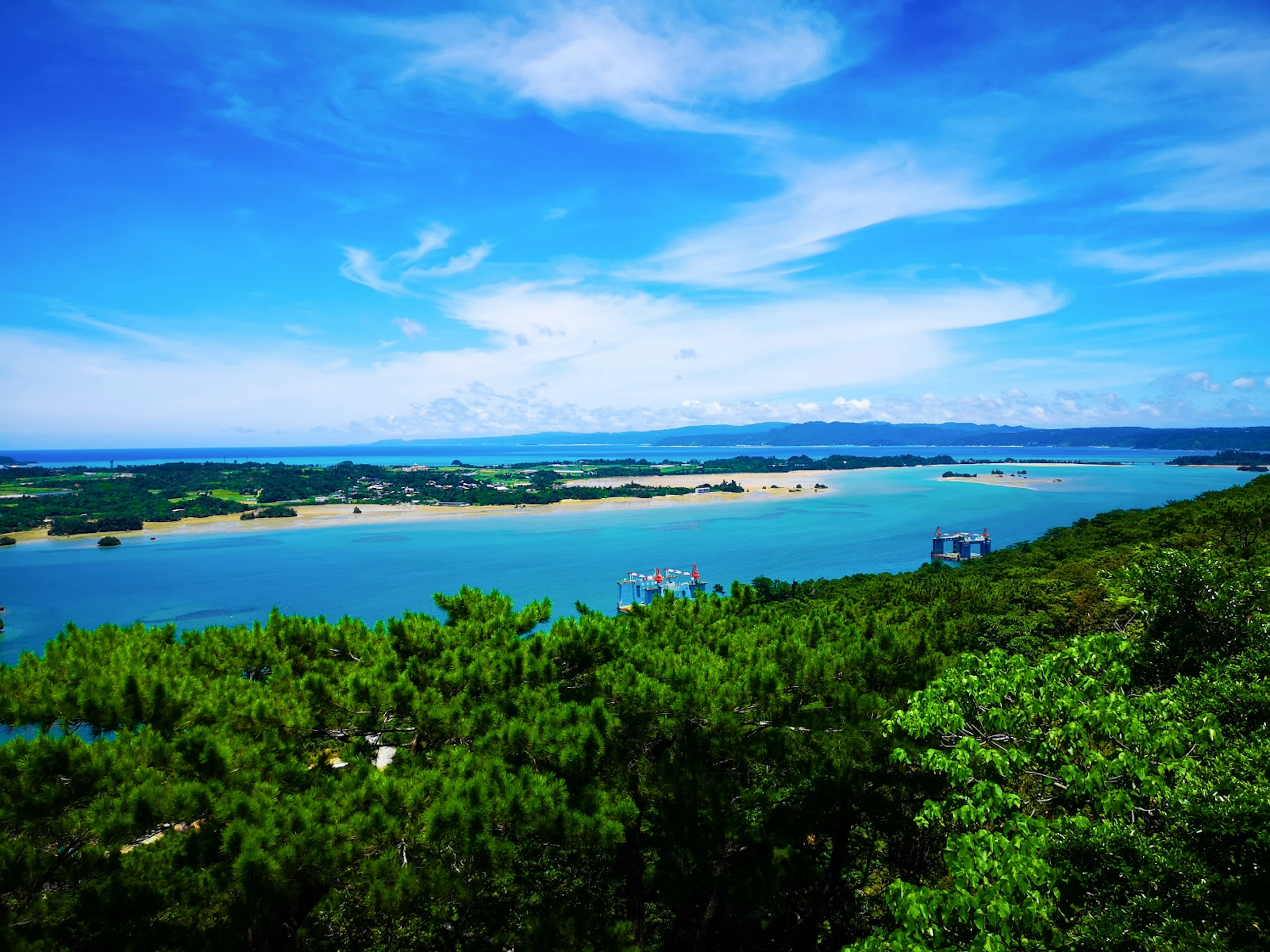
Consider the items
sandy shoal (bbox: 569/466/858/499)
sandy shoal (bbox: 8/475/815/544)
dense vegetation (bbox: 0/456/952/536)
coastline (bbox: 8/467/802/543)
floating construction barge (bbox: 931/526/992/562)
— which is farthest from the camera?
sandy shoal (bbox: 569/466/858/499)

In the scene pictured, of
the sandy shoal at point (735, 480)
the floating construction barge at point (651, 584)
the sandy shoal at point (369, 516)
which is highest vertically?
the sandy shoal at point (735, 480)

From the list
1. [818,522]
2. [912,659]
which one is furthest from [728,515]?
[912,659]

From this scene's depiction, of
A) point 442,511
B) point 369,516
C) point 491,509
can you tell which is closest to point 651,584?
point 491,509

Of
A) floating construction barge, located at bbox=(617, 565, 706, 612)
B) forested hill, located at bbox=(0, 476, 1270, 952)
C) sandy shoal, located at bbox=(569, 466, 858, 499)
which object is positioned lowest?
floating construction barge, located at bbox=(617, 565, 706, 612)

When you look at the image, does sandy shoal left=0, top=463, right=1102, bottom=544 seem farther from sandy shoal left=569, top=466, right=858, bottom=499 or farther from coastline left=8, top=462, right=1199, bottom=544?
sandy shoal left=569, top=466, right=858, bottom=499

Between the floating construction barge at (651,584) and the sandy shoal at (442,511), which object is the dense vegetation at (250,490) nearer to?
the sandy shoal at (442,511)

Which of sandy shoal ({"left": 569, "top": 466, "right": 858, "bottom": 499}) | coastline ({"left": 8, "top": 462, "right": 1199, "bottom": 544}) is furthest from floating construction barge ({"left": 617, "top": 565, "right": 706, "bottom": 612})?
sandy shoal ({"left": 569, "top": 466, "right": 858, "bottom": 499})

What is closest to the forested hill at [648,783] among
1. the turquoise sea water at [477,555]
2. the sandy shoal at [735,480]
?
the turquoise sea water at [477,555]

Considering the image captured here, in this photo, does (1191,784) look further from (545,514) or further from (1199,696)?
(545,514)
